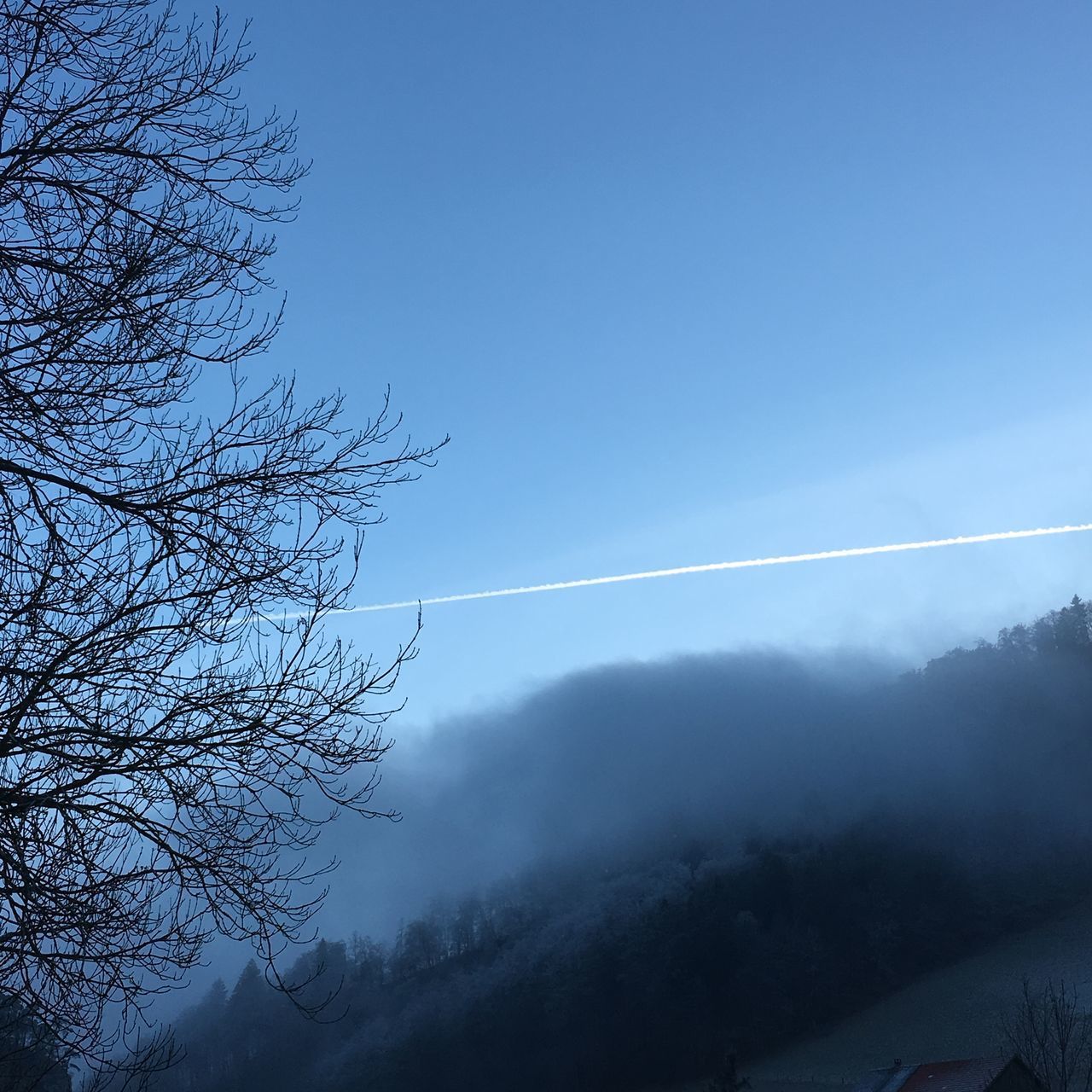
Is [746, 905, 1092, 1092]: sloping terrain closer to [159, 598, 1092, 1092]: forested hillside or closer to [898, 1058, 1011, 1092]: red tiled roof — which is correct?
[159, 598, 1092, 1092]: forested hillside

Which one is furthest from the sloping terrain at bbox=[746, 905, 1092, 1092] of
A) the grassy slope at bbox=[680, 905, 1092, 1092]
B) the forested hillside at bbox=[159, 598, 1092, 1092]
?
the forested hillside at bbox=[159, 598, 1092, 1092]

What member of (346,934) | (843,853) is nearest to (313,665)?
(843,853)

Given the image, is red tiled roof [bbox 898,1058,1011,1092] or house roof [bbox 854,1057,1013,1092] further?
house roof [bbox 854,1057,1013,1092]

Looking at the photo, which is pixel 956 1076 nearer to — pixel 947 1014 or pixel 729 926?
pixel 947 1014

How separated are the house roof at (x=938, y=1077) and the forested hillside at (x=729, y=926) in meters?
16.5

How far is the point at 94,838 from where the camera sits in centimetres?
374

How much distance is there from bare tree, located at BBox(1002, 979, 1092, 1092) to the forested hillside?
46.2 ft

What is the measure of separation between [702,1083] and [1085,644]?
5148cm

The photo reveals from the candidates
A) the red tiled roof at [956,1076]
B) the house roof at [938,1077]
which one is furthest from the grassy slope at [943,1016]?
the red tiled roof at [956,1076]

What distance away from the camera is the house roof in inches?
1171

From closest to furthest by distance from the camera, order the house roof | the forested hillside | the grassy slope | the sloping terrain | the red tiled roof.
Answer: the red tiled roof, the house roof, the grassy slope, the sloping terrain, the forested hillside

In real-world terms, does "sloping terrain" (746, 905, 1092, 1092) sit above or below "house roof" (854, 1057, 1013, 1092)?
below

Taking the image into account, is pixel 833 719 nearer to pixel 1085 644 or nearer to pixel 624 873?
pixel 1085 644

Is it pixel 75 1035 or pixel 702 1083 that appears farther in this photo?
pixel 702 1083
